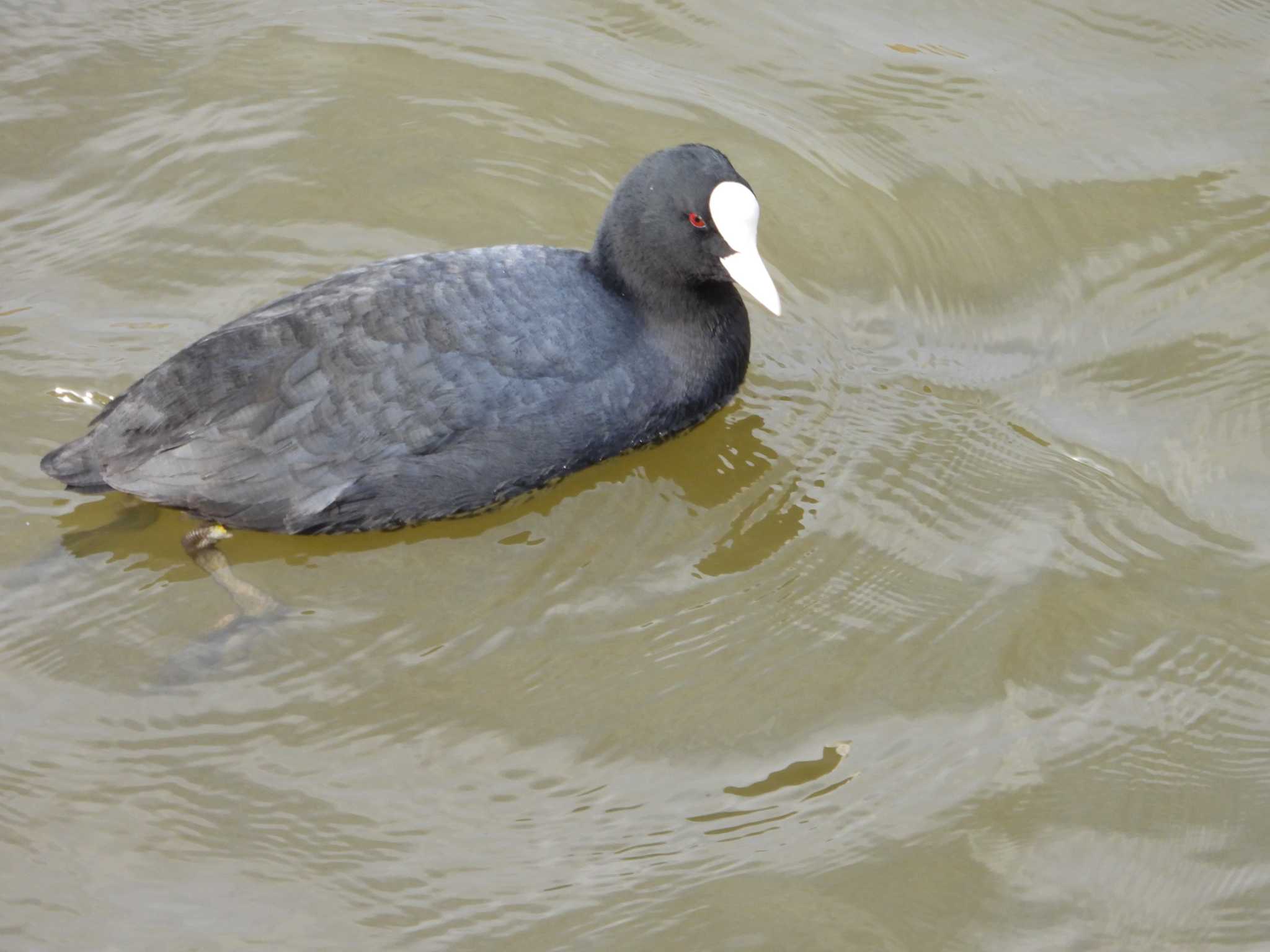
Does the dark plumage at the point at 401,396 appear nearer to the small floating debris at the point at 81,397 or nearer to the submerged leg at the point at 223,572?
the submerged leg at the point at 223,572

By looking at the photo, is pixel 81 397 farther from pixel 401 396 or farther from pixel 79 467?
pixel 401 396

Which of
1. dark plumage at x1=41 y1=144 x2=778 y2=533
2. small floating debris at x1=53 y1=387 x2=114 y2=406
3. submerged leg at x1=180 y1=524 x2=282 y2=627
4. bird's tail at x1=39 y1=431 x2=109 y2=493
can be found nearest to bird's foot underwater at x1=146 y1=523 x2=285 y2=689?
submerged leg at x1=180 y1=524 x2=282 y2=627

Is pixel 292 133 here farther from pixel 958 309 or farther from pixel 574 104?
pixel 958 309

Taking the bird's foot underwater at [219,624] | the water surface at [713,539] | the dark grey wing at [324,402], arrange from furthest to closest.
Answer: the dark grey wing at [324,402], the bird's foot underwater at [219,624], the water surface at [713,539]

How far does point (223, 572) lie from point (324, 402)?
55cm

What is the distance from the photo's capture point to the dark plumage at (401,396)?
3.91 m

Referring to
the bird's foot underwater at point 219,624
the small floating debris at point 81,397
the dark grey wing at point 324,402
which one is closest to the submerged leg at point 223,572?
the bird's foot underwater at point 219,624

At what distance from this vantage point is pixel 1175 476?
4352mm

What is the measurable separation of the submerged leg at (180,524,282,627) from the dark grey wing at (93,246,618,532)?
12 centimetres

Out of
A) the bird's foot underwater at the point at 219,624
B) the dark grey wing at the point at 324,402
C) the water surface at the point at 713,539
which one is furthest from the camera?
the dark grey wing at the point at 324,402

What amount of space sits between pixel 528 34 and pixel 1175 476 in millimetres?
2975

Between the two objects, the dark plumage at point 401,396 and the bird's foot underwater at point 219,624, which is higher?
the dark plumage at point 401,396

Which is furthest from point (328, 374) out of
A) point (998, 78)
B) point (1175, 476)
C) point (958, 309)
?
point (998, 78)

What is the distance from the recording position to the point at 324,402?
3906 millimetres
